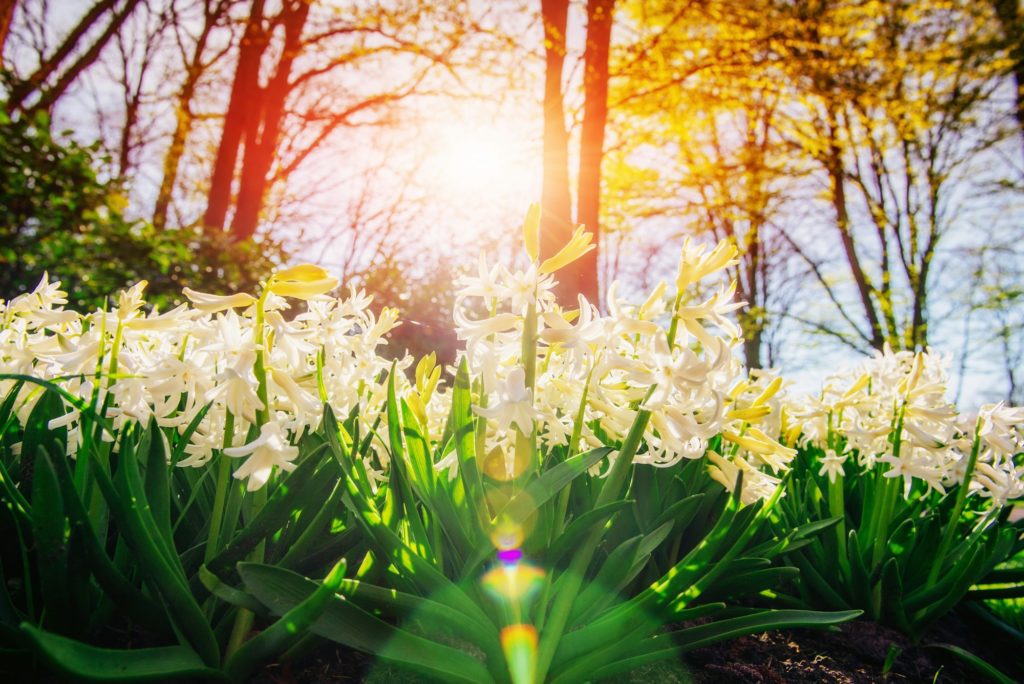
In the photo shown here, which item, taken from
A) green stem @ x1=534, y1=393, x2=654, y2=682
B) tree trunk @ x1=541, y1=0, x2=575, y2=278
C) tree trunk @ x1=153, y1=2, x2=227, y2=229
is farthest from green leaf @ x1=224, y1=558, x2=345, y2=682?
tree trunk @ x1=153, y1=2, x2=227, y2=229

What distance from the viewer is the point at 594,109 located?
723 cm

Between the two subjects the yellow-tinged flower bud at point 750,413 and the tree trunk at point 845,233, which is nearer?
the yellow-tinged flower bud at point 750,413

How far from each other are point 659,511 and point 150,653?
4.12ft

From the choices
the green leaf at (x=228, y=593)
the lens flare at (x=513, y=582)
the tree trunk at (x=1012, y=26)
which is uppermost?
the tree trunk at (x=1012, y=26)

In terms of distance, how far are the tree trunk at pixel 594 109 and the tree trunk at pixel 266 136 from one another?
5.32 m

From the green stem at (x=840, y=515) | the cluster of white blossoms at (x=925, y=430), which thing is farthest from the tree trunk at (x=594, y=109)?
the green stem at (x=840, y=515)

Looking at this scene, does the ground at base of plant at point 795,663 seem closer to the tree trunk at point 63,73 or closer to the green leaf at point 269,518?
the green leaf at point 269,518

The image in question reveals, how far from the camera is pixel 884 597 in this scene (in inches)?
75.0

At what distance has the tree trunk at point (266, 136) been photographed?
10.2m

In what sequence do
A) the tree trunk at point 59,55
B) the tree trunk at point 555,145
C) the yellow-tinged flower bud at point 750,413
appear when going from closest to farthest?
the yellow-tinged flower bud at point 750,413 < the tree trunk at point 555,145 < the tree trunk at point 59,55

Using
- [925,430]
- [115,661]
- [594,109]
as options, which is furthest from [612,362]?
[594,109]

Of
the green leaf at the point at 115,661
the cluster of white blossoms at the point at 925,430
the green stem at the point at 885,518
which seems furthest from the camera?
the green stem at the point at 885,518

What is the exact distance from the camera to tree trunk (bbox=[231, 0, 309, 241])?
33.4 ft

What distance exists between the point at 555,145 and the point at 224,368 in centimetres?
630
